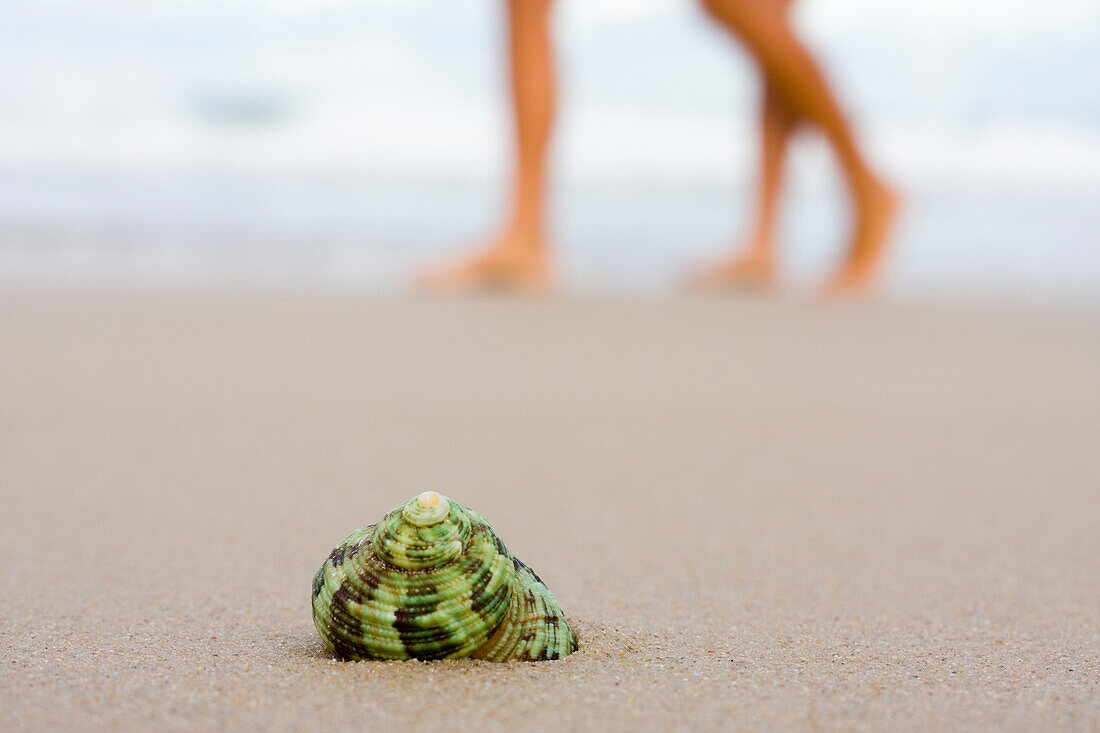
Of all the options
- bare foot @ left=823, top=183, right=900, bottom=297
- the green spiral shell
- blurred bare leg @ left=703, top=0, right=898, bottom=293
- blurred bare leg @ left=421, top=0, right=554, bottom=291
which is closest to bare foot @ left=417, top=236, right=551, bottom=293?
blurred bare leg @ left=421, top=0, right=554, bottom=291

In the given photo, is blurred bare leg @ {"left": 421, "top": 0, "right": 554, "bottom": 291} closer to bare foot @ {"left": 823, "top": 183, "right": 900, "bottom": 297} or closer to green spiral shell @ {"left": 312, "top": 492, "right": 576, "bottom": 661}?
bare foot @ {"left": 823, "top": 183, "right": 900, "bottom": 297}

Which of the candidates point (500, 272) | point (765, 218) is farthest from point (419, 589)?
point (765, 218)

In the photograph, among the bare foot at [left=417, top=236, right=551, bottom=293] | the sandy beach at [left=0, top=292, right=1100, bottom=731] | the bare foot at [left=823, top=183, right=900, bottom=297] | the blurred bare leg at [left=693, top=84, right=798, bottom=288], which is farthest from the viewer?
the blurred bare leg at [left=693, top=84, right=798, bottom=288]

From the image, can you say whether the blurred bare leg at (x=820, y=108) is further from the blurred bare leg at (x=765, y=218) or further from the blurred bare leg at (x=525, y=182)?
the blurred bare leg at (x=525, y=182)

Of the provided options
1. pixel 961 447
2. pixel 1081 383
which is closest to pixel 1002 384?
pixel 1081 383

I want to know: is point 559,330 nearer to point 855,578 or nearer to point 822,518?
point 822,518

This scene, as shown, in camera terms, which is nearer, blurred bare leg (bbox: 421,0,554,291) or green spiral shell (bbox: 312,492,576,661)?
green spiral shell (bbox: 312,492,576,661)
